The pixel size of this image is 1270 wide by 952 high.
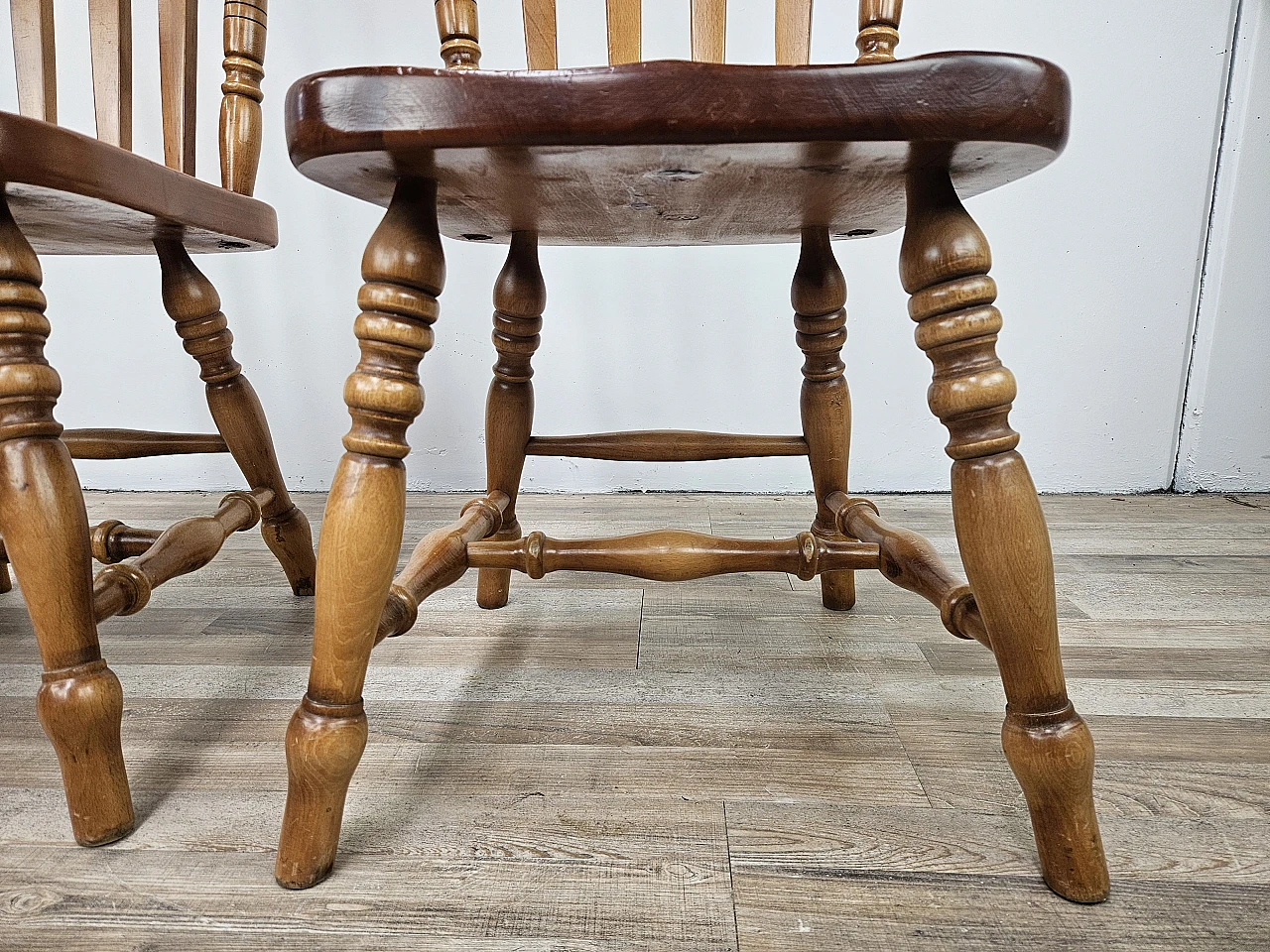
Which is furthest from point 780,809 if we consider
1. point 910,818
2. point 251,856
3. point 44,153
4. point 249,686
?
point 44,153

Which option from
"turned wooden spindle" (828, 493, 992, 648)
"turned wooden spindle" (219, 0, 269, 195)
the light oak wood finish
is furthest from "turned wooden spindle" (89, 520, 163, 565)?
"turned wooden spindle" (828, 493, 992, 648)

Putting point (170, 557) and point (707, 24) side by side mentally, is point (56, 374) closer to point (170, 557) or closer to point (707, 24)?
point (170, 557)

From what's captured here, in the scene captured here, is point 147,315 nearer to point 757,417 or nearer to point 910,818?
point 757,417

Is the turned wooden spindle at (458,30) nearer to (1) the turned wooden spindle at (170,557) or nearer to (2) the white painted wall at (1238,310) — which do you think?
(1) the turned wooden spindle at (170,557)

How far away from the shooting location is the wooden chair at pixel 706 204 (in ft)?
1.31

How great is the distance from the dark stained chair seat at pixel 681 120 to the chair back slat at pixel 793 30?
28cm

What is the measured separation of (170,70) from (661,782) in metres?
0.84

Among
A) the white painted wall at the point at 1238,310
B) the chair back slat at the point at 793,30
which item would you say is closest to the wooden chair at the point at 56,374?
the chair back slat at the point at 793,30

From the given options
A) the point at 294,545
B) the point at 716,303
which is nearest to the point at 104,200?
the point at 294,545

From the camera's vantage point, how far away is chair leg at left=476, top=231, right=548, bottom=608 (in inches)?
32.0

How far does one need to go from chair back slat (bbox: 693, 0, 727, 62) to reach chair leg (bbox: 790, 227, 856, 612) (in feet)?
0.67

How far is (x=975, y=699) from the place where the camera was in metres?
0.68

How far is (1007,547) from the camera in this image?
44cm

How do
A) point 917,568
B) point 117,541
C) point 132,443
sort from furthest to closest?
point 132,443, point 117,541, point 917,568
